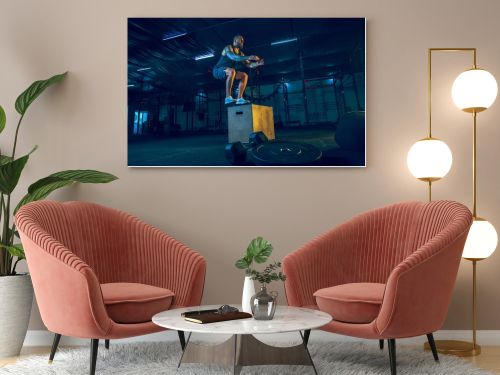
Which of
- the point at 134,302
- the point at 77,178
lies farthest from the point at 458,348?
the point at 77,178

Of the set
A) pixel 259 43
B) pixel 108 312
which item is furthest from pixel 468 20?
pixel 108 312

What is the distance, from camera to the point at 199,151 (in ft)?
13.3

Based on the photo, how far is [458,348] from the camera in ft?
12.2

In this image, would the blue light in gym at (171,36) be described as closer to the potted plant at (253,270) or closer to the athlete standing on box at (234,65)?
the athlete standing on box at (234,65)

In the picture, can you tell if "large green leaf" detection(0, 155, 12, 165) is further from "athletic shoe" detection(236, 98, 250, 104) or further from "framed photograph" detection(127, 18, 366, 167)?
"athletic shoe" detection(236, 98, 250, 104)

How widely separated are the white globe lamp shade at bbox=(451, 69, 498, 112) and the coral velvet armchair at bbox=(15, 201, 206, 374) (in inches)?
71.6

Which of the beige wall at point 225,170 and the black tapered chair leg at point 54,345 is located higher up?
the beige wall at point 225,170

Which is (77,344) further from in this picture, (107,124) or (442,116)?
(442,116)

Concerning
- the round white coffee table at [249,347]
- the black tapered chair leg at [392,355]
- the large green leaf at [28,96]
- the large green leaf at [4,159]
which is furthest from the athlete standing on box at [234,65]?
the black tapered chair leg at [392,355]

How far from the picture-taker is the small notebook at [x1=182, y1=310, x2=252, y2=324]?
2660 mm

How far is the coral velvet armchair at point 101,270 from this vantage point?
2930mm

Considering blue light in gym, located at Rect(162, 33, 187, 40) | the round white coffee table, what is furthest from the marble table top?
blue light in gym, located at Rect(162, 33, 187, 40)

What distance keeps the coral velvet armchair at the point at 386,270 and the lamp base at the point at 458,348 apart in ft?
0.99

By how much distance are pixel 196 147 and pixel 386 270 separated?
54.9 inches
